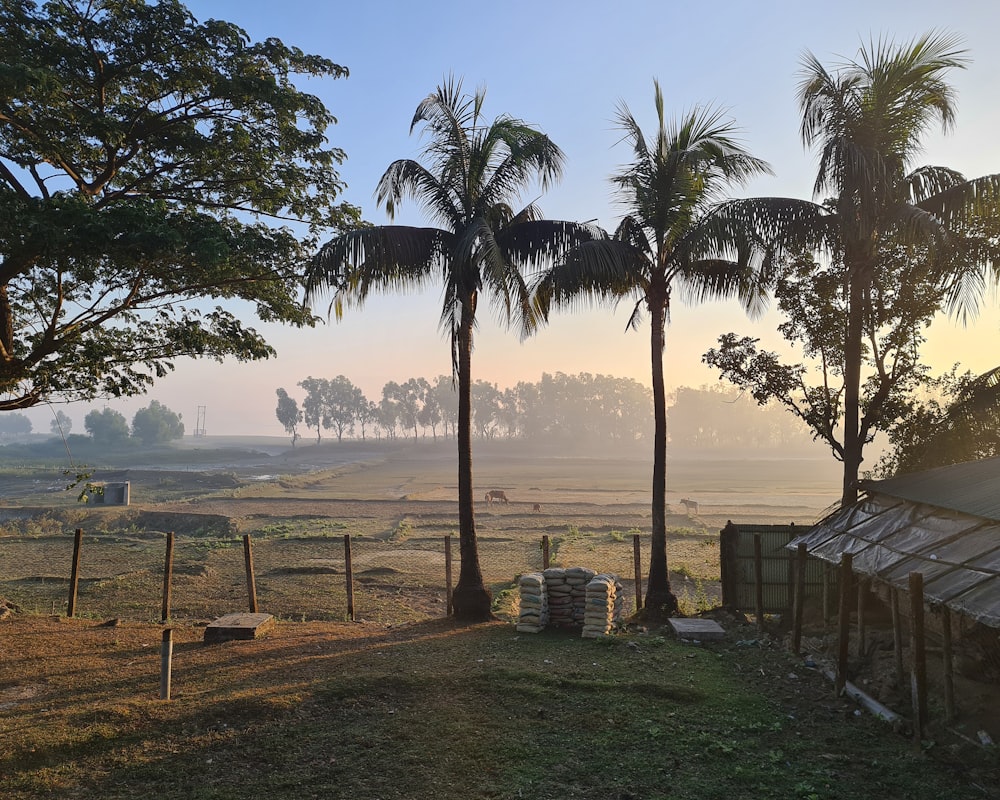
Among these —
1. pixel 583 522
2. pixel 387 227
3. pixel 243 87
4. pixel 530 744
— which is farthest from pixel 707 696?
pixel 583 522

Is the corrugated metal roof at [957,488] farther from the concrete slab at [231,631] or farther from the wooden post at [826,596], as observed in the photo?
the concrete slab at [231,631]

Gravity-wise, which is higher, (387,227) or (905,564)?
(387,227)

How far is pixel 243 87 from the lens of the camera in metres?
12.3

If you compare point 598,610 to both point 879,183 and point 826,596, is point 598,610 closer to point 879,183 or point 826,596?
point 826,596

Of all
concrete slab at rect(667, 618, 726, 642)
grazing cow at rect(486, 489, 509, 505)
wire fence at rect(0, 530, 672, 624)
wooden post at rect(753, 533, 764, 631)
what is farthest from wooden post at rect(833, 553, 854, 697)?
grazing cow at rect(486, 489, 509, 505)

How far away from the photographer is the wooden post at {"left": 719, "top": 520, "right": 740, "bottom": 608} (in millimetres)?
15227

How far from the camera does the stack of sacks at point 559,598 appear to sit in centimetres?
1398

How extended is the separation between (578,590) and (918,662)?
23.6 feet

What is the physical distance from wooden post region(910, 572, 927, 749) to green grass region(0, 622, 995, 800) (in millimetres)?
337

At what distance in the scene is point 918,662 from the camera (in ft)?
25.3

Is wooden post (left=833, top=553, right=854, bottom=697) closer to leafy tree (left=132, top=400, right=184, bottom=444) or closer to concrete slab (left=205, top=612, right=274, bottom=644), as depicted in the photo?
concrete slab (left=205, top=612, right=274, bottom=644)

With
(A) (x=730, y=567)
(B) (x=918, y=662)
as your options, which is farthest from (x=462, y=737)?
(A) (x=730, y=567)

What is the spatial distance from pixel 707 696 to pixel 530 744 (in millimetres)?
3224

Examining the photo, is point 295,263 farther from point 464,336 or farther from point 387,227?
point 464,336
